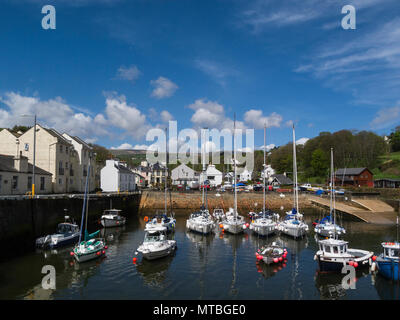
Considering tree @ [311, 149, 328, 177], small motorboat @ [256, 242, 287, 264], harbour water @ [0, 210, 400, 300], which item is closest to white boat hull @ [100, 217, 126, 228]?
harbour water @ [0, 210, 400, 300]

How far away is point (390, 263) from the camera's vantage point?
76.0 ft

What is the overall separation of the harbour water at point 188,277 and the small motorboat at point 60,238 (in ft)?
3.96

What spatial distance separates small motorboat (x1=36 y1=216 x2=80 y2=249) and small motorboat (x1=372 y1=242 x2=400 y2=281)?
3226 cm

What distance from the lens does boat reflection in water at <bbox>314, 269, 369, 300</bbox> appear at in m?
21.1

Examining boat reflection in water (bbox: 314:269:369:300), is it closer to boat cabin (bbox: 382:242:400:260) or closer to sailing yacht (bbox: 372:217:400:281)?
sailing yacht (bbox: 372:217:400:281)

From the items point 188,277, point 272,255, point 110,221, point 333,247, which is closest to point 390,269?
point 333,247

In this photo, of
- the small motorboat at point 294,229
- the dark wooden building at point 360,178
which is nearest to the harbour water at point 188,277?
the small motorboat at point 294,229

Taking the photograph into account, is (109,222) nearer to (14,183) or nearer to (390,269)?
(14,183)

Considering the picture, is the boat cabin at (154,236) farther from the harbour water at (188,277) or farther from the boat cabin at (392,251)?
the boat cabin at (392,251)

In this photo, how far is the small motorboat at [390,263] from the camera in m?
23.0

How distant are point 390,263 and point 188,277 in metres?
16.5

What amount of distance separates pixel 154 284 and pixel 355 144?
112 meters

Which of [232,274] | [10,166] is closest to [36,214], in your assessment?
[10,166]
